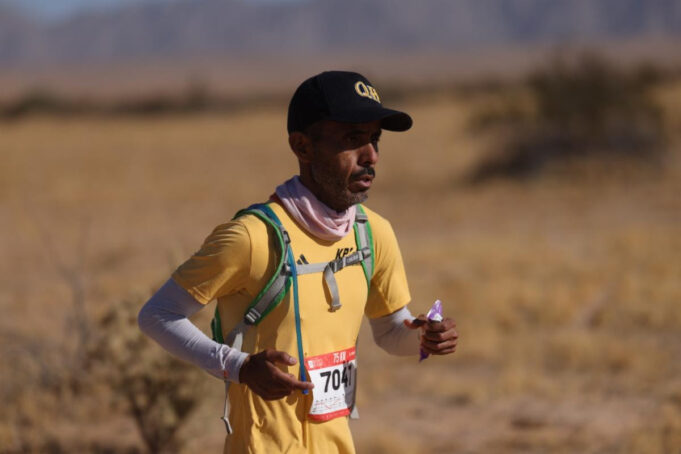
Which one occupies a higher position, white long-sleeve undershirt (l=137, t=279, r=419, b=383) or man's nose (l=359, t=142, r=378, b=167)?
man's nose (l=359, t=142, r=378, b=167)

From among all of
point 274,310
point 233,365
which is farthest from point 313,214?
point 233,365

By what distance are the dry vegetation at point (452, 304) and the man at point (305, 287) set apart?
2.51 metres

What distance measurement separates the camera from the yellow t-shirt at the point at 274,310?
2.47 metres

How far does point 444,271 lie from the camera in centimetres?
977

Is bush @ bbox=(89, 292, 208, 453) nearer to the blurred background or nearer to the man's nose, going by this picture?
the blurred background

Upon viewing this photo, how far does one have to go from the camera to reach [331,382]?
8.60ft

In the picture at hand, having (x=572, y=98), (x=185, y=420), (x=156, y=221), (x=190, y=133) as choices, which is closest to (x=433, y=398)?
(x=185, y=420)

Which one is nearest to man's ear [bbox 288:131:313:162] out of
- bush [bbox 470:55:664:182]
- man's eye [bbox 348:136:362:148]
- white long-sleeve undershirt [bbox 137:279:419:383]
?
man's eye [bbox 348:136:362:148]

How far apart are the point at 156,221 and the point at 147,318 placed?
12663mm

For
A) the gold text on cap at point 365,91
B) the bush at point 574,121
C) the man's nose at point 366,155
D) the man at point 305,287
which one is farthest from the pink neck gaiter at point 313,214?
the bush at point 574,121

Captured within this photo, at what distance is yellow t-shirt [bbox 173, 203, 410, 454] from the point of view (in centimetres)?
247

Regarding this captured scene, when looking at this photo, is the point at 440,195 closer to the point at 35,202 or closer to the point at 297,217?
the point at 35,202

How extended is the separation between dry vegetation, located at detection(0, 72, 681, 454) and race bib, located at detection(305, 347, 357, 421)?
2.45 m

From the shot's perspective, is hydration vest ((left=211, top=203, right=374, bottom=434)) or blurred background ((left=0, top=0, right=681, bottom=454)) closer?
hydration vest ((left=211, top=203, right=374, bottom=434))
